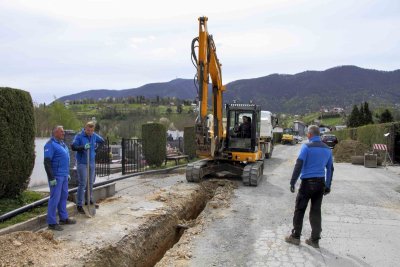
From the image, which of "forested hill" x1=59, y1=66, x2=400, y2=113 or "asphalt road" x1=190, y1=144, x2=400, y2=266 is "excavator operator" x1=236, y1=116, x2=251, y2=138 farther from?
"forested hill" x1=59, y1=66, x2=400, y2=113

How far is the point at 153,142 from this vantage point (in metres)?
18.2

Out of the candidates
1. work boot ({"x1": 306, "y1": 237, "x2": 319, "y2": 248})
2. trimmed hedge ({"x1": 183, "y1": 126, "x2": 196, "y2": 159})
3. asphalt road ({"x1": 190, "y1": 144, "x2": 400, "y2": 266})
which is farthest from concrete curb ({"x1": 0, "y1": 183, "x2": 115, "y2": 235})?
trimmed hedge ({"x1": 183, "y1": 126, "x2": 196, "y2": 159})

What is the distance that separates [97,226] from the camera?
7977 millimetres

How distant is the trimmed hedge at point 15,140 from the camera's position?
7.94 metres

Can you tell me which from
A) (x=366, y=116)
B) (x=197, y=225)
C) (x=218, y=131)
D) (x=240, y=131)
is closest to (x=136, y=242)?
(x=197, y=225)

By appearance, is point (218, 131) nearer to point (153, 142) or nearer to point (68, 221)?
point (153, 142)

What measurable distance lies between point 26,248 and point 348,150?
84.4 ft

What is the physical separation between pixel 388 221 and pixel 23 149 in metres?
8.05

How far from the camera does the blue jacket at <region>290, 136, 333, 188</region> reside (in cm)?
714

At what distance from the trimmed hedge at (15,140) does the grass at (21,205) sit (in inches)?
6.1

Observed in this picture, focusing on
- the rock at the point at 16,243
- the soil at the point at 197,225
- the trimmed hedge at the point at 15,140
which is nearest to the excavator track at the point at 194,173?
the soil at the point at 197,225

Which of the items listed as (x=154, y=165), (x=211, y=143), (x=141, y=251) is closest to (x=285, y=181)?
(x=211, y=143)

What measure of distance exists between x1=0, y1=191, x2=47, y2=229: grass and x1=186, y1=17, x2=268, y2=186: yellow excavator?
613 cm

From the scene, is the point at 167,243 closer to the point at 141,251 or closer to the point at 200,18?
the point at 141,251
